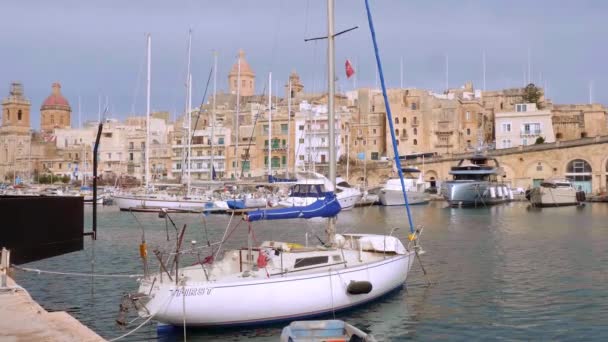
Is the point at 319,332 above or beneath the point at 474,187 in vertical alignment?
beneath

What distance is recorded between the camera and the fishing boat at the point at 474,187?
64.9 meters

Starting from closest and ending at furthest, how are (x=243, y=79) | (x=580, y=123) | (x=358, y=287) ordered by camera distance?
(x=358, y=287)
(x=580, y=123)
(x=243, y=79)

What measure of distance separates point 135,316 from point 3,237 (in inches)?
151

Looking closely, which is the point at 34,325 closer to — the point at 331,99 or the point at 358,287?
the point at 358,287

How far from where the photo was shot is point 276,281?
14766 mm

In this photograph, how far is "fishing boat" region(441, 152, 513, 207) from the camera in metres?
64.9

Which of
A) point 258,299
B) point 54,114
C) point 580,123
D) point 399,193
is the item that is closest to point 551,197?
point 399,193

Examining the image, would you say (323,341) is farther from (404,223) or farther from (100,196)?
(100,196)

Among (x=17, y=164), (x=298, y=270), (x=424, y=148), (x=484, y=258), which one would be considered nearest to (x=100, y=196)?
(x=424, y=148)

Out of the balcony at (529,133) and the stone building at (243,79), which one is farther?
the stone building at (243,79)

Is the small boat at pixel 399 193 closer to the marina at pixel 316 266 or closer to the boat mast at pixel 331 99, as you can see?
the marina at pixel 316 266

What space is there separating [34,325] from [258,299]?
491 cm

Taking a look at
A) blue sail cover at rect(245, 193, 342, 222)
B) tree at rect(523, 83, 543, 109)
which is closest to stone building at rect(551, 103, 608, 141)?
tree at rect(523, 83, 543, 109)

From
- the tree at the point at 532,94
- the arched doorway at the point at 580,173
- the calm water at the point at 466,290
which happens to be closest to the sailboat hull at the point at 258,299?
the calm water at the point at 466,290
